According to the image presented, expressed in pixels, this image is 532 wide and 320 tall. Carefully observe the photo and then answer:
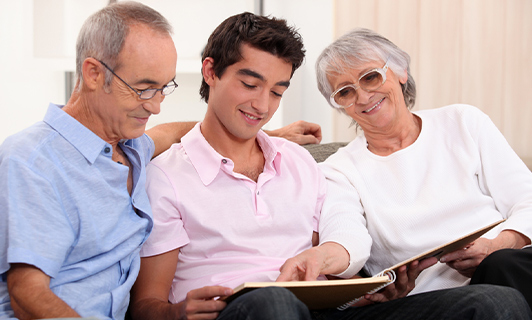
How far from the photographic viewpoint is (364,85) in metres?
1.93

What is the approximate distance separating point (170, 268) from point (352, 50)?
963 mm

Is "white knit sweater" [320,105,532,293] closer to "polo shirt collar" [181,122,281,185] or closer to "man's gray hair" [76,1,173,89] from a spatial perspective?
"polo shirt collar" [181,122,281,185]

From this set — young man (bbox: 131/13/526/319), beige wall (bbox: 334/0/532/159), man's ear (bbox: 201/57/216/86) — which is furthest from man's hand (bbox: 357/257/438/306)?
beige wall (bbox: 334/0/532/159)

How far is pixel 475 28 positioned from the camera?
135 inches

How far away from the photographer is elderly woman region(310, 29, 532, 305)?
1713 millimetres

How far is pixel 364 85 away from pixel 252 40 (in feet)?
1.57

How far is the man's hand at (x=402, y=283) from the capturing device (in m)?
1.49

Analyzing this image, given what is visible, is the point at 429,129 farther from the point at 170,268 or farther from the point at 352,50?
the point at 170,268

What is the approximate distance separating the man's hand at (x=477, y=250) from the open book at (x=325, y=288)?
0.45 m

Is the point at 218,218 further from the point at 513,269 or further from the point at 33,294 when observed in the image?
the point at 513,269

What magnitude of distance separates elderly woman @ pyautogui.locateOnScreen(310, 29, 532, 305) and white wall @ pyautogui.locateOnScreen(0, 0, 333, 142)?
69.0 inches

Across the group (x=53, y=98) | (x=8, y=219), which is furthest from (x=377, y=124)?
(x=53, y=98)

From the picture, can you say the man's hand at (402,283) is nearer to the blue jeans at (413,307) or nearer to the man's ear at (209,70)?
the blue jeans at (413,307)

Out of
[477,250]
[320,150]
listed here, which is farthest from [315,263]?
[320,150]
